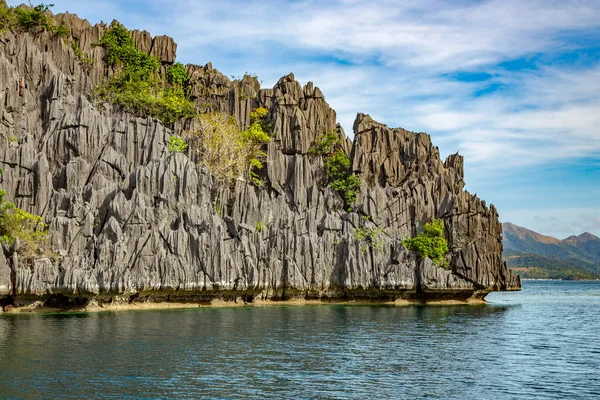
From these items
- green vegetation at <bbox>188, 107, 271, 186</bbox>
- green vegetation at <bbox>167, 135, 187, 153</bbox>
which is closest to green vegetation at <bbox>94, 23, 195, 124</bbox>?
green vegetation at <bbox>188, 107, 271, 186</bbox>

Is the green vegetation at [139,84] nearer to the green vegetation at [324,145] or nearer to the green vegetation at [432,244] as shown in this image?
the green vegetation at [324,145]

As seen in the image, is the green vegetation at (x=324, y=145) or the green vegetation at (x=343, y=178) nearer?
the green vegetation at (x=343, y=178)

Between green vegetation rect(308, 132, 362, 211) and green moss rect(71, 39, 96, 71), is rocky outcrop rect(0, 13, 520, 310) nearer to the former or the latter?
green moss rect(71, 39, 96, 71)

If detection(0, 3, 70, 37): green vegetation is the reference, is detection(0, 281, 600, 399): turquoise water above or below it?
below

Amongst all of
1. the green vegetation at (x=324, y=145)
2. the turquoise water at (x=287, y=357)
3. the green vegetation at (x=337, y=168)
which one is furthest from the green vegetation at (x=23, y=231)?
the green vegetation at (x=324, y=145)

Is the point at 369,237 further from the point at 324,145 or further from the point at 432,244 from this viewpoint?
the point at 324,145

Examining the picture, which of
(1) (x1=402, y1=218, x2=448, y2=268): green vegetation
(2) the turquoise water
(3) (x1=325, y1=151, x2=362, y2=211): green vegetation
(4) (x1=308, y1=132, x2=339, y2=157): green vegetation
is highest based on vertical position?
(4) (x1=308, y1=132, x2=339, y2=157): green vegetation

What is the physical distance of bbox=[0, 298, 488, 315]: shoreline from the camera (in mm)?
65062

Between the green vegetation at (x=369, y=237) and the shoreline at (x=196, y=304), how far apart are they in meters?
7.97

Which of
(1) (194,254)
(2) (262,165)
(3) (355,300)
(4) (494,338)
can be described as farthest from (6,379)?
(2) (262,165)

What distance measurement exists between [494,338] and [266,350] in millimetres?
20894

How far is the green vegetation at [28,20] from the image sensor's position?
90.2 metres

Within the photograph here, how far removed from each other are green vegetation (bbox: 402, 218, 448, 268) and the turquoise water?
23848 millimetres

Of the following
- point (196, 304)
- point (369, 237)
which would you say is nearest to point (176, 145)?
point (196, 304)
